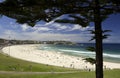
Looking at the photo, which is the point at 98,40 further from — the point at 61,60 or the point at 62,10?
the point at 61,60

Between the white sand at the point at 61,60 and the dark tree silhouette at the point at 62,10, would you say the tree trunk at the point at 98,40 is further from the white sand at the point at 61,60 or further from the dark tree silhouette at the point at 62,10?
the white sand at the point at 61,60

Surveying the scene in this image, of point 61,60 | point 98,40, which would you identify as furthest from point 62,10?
point 61,60

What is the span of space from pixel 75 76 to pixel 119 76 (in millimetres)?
4248

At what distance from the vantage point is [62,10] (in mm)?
10750

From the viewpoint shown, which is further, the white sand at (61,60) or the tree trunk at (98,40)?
the white sand at (61,60)

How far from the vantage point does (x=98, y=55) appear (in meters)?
10.6

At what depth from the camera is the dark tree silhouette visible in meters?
10.4

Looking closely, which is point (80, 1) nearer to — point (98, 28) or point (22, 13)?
point (98, 28)

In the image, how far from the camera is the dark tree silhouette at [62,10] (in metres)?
10.4

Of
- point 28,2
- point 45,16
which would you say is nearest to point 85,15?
point 45,16

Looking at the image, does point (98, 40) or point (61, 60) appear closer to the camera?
point (98, 40)

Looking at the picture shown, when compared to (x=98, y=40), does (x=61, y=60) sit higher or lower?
higher

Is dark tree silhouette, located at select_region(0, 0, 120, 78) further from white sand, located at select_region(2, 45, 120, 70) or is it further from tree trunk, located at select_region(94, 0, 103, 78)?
white sand, located at select_region(2, 45, 120, 70)

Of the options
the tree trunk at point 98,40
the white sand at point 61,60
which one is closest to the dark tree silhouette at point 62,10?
the tree trunk at point 98,40
